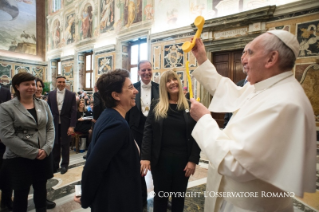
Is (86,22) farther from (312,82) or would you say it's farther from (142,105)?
(312,82)

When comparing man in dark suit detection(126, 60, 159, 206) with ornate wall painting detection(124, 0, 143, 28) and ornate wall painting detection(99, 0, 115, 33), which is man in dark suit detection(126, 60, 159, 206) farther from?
ornate wall painting detection(99, 0, 115, 33)

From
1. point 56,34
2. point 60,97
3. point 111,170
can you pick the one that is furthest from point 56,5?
point 111,170

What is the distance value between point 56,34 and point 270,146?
16.5m

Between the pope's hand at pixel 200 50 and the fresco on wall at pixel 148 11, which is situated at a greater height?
the fresco on wall at pixel 148 11

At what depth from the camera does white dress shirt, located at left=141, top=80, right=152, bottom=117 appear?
277cm

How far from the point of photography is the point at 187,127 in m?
1.98

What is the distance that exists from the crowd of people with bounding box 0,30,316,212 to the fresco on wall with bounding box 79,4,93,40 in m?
10.7

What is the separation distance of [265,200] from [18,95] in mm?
2515

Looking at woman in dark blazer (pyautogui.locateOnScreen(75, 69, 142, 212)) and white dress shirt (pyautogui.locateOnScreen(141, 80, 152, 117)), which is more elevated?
white dress shirt (pyautogui.locateOnScreen(141, 80, 152, 117))

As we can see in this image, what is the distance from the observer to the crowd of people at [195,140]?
2.92 ft

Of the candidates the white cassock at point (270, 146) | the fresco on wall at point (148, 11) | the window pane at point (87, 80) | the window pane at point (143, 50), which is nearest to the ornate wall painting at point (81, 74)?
the window pane at point (87, 80)

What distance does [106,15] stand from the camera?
10.6 m

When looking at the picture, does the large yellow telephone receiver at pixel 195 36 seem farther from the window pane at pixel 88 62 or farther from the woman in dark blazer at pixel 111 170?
the window pane at pixel 88 62

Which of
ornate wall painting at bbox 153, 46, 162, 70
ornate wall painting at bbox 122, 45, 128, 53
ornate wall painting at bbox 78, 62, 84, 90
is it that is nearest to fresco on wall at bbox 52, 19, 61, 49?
ornate wall painting at bbox 78, 62, 84, 90
